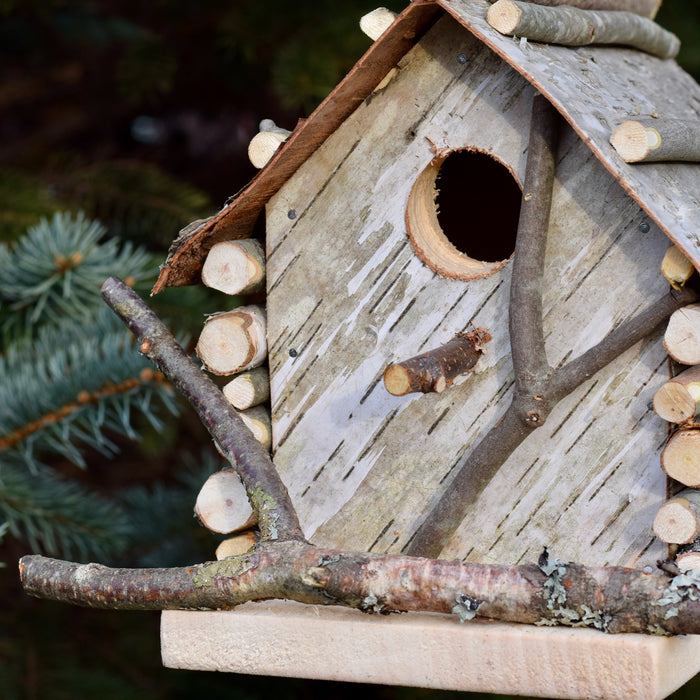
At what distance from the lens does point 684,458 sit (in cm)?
103

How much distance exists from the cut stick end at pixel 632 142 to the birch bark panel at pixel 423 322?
0.34 ft

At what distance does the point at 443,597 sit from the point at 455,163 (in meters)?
0.80

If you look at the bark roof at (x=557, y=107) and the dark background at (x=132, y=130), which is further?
the dark background at (x=132, y=130)

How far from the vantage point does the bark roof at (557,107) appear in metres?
1.01

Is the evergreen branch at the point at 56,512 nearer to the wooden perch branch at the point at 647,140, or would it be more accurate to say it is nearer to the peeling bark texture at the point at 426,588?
the peeling bark texture at the point at 426,588

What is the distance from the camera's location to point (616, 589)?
3.14 ft

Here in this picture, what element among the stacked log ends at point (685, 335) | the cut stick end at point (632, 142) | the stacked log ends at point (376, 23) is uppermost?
the stacked log ends at point (376, 23)

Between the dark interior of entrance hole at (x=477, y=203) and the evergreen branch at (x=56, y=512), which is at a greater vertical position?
the evergreen branch at (x=56, y=512)

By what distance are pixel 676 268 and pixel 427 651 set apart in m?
0.45

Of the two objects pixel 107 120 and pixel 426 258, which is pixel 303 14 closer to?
pixel 107 120

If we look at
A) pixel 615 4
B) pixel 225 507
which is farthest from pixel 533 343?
pixel 615 4

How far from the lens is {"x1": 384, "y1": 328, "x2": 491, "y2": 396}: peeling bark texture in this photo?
1051 mm

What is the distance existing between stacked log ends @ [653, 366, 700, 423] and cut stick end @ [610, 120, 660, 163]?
8.6 inches

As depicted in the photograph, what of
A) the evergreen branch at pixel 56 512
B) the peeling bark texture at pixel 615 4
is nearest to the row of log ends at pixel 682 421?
the peeling bark texture at pixel 615 4
